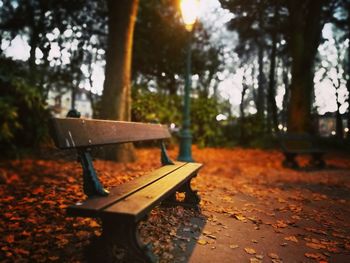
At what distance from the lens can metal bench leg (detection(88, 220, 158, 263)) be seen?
2.40 meters

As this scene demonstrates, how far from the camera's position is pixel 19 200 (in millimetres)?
4402

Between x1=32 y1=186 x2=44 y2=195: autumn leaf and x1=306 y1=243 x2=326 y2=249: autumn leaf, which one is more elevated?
x1=32 y1=186 x2=44 y2=195: autumn leaf

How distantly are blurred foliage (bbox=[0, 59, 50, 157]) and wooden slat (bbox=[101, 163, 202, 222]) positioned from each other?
171 inches

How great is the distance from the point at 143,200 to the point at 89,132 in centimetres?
77

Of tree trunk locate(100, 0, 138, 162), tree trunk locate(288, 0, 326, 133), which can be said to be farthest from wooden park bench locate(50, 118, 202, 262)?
tree trunk locate(288, 0, 326, 133)

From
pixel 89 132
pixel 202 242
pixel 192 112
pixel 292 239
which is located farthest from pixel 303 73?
pixel 89 132

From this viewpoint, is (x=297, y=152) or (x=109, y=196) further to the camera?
(x=297, y=152)

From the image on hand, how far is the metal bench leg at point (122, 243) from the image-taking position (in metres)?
2.40

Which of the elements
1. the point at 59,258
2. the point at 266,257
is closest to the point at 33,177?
the point at 59,258

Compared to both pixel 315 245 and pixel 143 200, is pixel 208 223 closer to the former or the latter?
pixel 315 245

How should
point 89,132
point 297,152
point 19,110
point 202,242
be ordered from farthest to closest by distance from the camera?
point 297,152 < point 19,110 < point 202,242 < point 89,132

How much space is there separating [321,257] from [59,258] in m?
2.44

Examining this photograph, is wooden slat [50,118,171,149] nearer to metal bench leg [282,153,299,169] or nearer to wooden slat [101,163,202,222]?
wooden slat [101,163,202,222]

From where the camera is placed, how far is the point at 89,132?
9.02 ft
